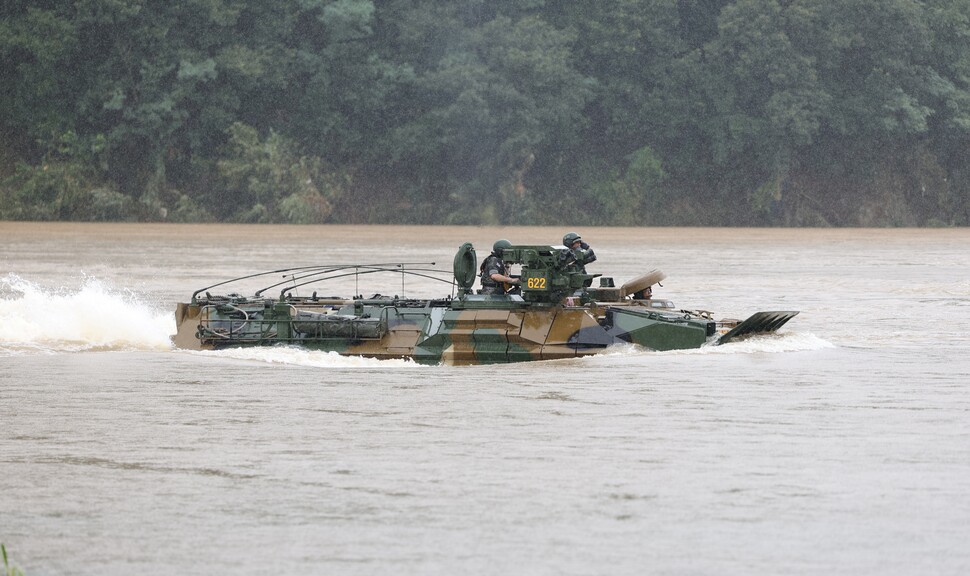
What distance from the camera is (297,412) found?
17.7 metres

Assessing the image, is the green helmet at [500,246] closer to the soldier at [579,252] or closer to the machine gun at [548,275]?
the machine gun at [548,275]

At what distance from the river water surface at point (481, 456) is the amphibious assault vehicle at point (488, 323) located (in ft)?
0.82

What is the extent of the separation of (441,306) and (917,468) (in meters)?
9.37

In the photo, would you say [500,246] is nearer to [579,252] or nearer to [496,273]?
[496,273]

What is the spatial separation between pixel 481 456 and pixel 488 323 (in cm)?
714

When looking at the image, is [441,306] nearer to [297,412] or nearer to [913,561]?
[297,412]

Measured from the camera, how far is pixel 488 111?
71875 millimetres

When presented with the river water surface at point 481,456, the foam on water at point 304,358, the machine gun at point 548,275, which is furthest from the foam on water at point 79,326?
the machine gun at point 548,275

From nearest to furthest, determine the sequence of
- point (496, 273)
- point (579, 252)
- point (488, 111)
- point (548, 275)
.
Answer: point (548, 275), point (579, 252), point (496, 273), point (488, 111)

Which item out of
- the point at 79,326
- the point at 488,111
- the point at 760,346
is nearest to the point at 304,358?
the point at 79,326

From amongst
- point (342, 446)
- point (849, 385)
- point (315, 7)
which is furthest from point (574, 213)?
point (342, 446)

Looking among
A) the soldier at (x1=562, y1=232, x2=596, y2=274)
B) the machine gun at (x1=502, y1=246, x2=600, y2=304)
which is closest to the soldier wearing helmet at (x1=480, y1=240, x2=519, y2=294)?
the machine gun at (x1=502, y1=246, x2=600, y2=304)

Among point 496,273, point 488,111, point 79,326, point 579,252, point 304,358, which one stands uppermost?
point 488,111

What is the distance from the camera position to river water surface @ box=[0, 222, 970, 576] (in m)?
11.7
